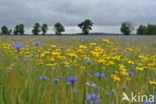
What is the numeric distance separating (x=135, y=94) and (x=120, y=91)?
192 mm

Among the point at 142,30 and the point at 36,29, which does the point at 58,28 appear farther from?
the point at 142,30

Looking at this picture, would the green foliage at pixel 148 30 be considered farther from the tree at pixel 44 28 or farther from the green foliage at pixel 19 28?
the green foliage at pixel 19 28

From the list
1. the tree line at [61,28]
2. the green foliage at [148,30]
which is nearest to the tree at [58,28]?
the tree line at [61,28]

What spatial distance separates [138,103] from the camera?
7.00ft

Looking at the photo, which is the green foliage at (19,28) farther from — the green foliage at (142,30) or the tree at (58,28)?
the green foliage at (142,30)

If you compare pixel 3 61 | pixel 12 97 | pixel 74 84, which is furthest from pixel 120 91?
pixel 3 61

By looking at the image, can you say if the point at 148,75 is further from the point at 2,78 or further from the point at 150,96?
the point at 2,78

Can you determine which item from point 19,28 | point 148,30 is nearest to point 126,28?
point 148,30

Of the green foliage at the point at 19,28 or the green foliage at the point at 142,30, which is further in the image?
the green foliage at the point at 142,30

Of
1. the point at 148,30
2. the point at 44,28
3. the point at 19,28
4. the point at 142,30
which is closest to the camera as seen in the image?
the point at 19,28

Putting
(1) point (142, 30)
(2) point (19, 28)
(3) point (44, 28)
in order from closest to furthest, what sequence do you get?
(2) point (19, 28), (3) point (44, 28), (1) point (142, 30)

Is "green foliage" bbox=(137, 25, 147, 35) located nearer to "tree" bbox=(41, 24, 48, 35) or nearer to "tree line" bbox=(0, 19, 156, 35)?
"tree line" bbox=(0, 19, 156, 35)

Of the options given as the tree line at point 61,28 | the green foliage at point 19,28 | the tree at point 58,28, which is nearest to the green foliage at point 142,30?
the tree line at point 61,28

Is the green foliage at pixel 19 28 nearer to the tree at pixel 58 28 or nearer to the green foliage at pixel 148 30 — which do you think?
the tree at pixel 58 28
